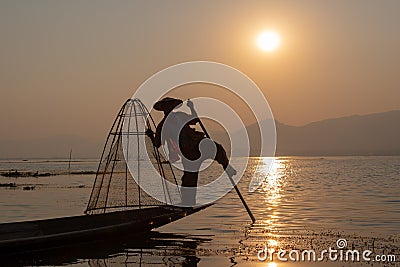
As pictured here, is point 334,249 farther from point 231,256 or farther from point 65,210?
point 65,210

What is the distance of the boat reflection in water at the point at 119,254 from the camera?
1236 cm

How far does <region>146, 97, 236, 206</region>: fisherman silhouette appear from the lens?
17.5 m

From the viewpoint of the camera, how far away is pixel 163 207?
17.2m

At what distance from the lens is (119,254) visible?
13.5 m

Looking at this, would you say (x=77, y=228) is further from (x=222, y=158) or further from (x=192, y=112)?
(x=222, y=158)

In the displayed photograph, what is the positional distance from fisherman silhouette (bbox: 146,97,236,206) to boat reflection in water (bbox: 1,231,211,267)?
2.56 meters

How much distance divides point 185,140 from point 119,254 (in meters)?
4.92

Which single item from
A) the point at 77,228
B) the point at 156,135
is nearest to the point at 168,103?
the point at 156,135

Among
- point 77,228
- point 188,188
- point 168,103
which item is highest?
point 168,103

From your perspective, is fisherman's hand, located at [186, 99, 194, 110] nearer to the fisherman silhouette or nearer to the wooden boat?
the fisherman silhouette

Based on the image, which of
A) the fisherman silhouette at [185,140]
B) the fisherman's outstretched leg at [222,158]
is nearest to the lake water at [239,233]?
the fisherman silhouette at [185,140]

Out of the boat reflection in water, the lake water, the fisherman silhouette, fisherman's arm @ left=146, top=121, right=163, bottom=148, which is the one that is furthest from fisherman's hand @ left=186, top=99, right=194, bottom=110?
the boat reflection in water

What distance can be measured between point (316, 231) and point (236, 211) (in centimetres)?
663

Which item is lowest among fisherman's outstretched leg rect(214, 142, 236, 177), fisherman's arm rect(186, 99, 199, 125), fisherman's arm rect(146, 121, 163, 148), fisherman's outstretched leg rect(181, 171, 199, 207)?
fisherman's outstretched leg rect(181, 171, 199, 207)
